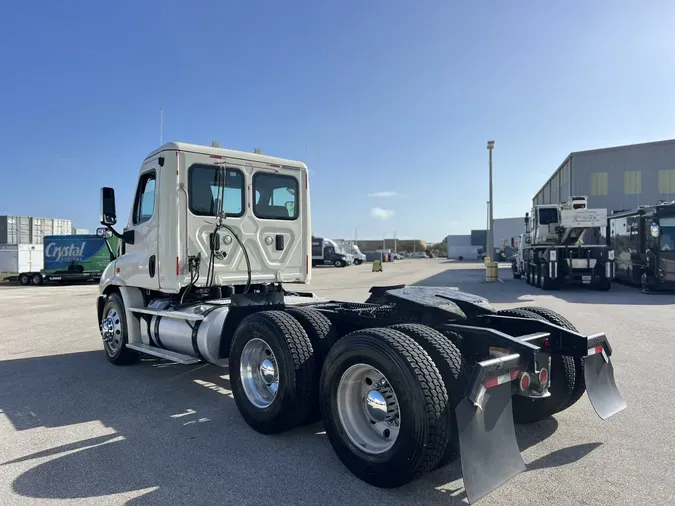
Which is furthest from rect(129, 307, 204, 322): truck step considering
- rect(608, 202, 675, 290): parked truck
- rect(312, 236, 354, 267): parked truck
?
rect(312, 236, 354, 267): parked truck

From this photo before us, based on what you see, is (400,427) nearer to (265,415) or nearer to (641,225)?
(265,415)

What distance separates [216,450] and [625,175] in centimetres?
3969

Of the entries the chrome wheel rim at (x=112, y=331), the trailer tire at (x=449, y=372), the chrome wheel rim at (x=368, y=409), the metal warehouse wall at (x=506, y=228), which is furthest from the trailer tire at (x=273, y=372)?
the metal warehouse wall at (x=506, y=228)

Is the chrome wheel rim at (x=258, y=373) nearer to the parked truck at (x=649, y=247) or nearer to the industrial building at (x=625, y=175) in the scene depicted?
the parked truck at (x=649, y=247)

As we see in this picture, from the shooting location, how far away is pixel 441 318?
4215 mm

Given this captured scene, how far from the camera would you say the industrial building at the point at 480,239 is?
247 ft

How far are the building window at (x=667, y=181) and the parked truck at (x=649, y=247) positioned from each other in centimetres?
1797

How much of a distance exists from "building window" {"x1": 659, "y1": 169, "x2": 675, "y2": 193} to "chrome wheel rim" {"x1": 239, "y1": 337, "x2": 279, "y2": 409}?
3901 cm

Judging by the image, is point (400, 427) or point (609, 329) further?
point (609, 329)

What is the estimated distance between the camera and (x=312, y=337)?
4.36 meters

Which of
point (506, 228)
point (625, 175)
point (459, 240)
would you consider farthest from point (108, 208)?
point (459, 240)

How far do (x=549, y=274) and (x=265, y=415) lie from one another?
16528mm

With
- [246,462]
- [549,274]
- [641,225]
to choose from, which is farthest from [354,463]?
[641,225]

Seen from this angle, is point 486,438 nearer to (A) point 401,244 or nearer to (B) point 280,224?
(B) point 280,224
